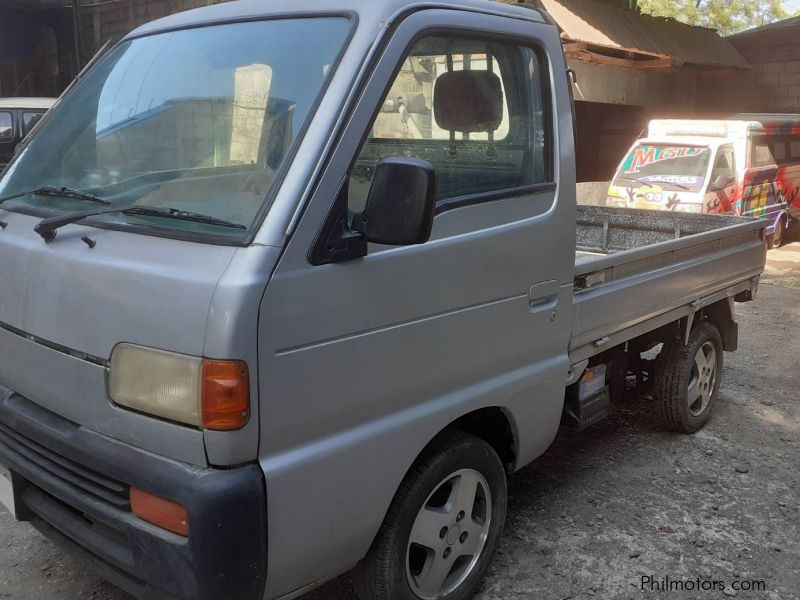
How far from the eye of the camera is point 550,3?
10.9 m

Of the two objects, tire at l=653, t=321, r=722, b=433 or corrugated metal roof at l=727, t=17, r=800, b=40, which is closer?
tire at l=653, t=321, r=722, b=433

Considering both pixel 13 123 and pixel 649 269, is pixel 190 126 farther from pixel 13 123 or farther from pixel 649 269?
pixel 13 123

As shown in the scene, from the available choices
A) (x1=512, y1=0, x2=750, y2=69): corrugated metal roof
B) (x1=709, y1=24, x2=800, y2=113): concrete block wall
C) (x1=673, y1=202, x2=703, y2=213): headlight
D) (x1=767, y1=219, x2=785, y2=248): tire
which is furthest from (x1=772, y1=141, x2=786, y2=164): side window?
(x1=709, y1=24, x2=800, y2=113): concrete block wall

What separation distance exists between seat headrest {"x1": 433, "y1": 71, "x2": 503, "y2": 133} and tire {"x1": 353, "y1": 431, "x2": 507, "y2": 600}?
1107 millimetres

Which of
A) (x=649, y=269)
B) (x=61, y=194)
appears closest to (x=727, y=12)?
(x=649, y=269)

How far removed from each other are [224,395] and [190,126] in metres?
1.01

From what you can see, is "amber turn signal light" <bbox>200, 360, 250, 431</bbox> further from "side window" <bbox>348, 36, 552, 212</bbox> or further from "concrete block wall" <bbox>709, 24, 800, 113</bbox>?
"concrete block wall" <bbox>709, 24, 800, 113</bbox>

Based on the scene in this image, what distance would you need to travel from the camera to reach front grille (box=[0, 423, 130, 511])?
6.77 ft

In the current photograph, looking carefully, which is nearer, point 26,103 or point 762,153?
point 26,103

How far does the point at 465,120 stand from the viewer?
103 inches

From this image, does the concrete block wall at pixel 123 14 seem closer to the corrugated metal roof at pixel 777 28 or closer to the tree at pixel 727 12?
the corrugated metal roof at pixel 777 28

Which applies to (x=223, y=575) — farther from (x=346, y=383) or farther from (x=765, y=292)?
(x=765, y=292)

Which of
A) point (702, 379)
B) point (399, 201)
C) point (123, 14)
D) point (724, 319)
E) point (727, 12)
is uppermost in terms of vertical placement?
point (727, 12)

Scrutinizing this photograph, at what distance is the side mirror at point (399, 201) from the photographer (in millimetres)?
2025
